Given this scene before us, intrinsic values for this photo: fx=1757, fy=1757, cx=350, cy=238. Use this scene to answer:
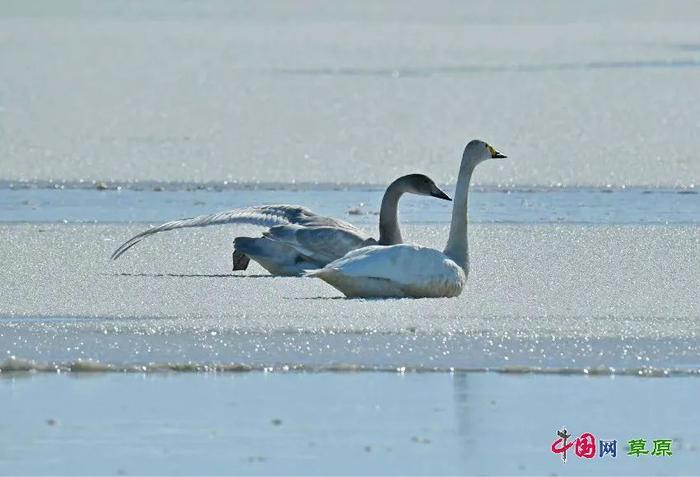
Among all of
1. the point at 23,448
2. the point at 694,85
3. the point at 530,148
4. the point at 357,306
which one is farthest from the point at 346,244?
the point at 694,85

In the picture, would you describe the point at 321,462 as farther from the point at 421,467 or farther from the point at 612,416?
the point at 612,416

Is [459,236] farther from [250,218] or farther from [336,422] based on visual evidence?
[336,422]

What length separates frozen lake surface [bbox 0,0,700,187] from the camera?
1463cm

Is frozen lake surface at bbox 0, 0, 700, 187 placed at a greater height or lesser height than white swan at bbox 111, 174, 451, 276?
greater

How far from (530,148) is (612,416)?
1031 cm

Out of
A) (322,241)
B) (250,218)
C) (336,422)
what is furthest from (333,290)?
(336,422)

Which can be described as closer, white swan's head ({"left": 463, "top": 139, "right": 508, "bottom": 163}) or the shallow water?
the shallow water

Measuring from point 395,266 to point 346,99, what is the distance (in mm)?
11877

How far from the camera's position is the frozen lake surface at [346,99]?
14633mm

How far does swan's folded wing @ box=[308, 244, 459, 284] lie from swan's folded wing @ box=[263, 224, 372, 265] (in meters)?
0.86

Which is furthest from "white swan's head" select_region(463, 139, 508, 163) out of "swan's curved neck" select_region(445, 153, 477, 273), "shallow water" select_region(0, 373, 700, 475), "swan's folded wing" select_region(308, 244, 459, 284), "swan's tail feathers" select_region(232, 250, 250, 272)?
"shallow water" select_region(0, 373, 700, 475)

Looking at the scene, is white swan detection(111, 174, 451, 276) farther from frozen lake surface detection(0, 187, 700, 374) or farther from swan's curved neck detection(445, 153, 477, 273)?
swan's curved neck detection(445, 153, 477, 273)

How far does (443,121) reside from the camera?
18.0 metres

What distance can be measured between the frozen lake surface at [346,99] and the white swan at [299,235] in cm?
420
